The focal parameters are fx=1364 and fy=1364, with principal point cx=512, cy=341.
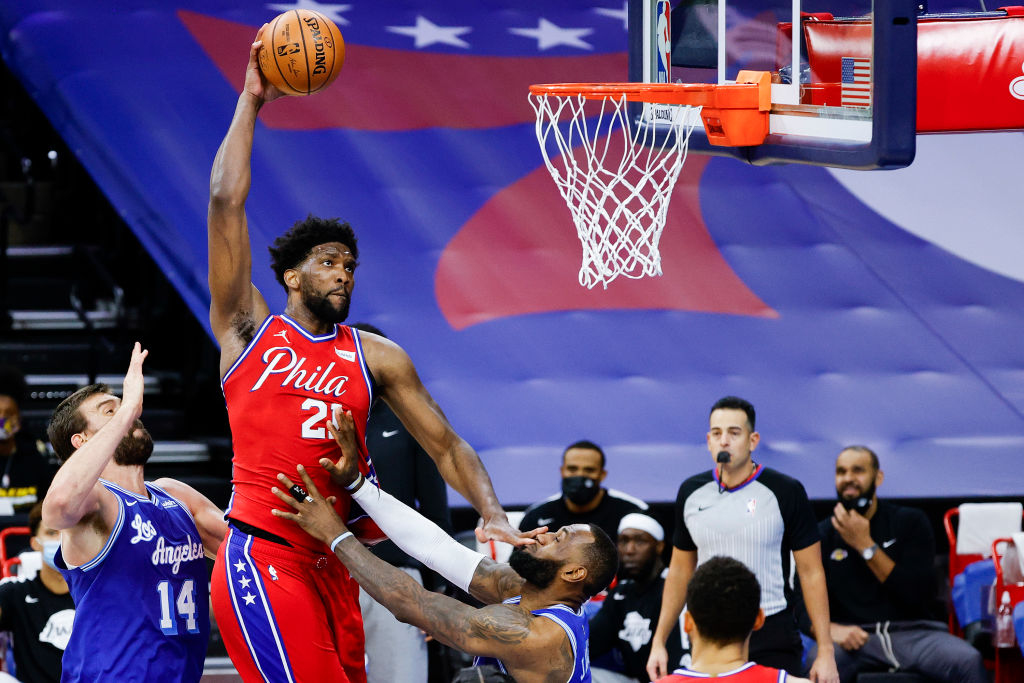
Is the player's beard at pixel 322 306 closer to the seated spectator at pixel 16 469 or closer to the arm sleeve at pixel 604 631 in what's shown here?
the arm sleeve at pixel 604 631

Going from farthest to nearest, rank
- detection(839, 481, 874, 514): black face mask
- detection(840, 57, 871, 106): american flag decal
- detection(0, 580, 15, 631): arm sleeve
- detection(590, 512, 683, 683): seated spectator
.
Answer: detection(839, 481, 874, 514): black face mask
detection(590, 512, 683, 683): seated spectator
detection(0, 580, 15, 631): arm sleeve
detection(840, 57, 871, 106): american flag decal

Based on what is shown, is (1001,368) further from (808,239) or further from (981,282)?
(808,239)

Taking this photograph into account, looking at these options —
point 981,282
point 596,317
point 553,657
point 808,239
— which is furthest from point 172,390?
point 553,657

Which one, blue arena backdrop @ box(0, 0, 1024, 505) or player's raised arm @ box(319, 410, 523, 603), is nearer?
player's raised arm @ box(319, 410, 523, 603)

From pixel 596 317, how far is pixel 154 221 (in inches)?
114

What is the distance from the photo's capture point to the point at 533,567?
3.98 metres

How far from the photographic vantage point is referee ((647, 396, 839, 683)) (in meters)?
5.98

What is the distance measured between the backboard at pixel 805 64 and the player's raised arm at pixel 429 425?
1.76 m

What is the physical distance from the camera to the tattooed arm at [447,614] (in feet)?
12.6

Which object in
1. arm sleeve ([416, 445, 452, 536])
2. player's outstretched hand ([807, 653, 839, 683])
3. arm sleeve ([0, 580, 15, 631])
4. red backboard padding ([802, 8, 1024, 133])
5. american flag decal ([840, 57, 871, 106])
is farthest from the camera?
arm sleeve ([416, 445, 452, 536])

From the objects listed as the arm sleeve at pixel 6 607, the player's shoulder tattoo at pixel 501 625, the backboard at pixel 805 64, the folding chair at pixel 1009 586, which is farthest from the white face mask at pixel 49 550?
the folding chair at pixel 1009 586

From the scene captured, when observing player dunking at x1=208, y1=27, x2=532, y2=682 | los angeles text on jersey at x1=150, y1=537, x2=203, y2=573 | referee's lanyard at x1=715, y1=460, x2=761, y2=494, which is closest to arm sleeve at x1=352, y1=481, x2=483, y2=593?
player dunking at x1=208, y1=27, x2=532, y2=682

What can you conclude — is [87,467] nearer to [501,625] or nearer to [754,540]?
[501,625]

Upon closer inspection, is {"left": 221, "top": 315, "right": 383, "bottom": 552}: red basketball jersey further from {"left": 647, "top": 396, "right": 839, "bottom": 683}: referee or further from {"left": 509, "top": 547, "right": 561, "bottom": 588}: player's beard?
{"left": 647, "top": 396, "right": 839, "bottom": 683}: referee
